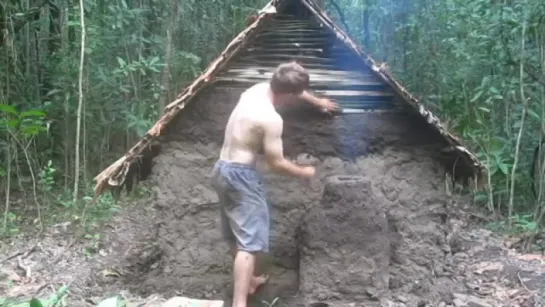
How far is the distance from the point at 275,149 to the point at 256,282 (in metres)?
1.23

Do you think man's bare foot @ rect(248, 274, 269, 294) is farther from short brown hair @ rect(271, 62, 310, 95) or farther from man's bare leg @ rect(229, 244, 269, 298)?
Answer: short brown hair @ rect(271, 62, 310, 95)

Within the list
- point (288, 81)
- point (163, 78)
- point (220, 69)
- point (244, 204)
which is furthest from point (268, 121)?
point (163, 78)

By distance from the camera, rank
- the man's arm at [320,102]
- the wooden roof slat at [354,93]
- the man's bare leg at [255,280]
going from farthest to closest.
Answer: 1. the wooden roof slat at [354,93]
2. the man's arm at [320,102]
3. the man's bare leg at [255,280]

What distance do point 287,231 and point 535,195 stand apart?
470cm

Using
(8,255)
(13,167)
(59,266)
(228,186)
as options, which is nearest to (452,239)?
(228,186)

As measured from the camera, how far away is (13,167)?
9.55 m

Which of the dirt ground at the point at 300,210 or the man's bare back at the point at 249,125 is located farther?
the dirt ground at the point at 300,210

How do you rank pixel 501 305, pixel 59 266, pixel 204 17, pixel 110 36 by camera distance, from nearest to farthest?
pixel 501 305
pixel 59 266
pixel 110 36
pixel 204 17

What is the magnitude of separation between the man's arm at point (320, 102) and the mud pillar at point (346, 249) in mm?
701

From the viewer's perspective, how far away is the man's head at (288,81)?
5254 millimetres

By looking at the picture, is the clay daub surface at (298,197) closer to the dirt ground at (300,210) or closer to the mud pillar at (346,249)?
the dirt ground at (300,210)

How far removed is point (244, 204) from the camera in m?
5.35

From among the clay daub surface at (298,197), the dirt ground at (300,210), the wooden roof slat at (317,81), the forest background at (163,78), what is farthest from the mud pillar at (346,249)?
the forest background at (163,78)

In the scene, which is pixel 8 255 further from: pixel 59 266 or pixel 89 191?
pixel 89 191
